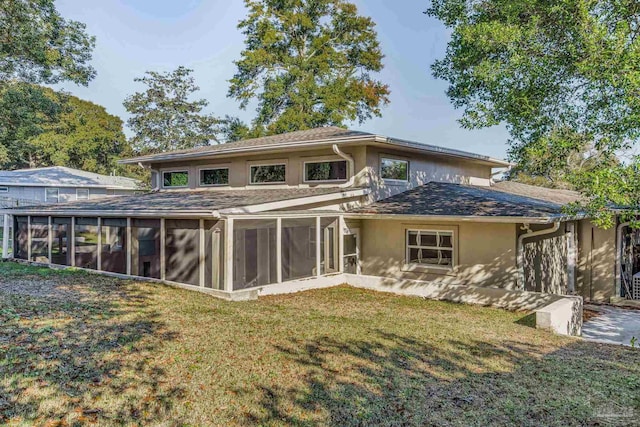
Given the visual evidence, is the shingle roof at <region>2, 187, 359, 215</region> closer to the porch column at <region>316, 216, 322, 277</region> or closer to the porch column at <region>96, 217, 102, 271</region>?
the porch column at <region>96, 217, 102, 271</region>

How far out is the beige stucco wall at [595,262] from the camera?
39.8 ft

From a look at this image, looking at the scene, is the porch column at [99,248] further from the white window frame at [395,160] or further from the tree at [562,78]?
the tree at [562,78]

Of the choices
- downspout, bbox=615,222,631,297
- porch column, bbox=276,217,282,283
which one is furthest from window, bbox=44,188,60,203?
downspout, bbox=615,222,631,297

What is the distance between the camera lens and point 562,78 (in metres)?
Answer: 8.85

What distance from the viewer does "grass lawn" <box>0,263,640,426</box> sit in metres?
3.97

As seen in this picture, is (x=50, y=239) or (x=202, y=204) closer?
(x=202, y=204)

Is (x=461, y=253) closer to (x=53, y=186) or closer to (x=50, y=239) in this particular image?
(x=50, y=239)

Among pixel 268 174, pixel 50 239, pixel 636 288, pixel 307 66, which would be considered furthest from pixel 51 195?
pixel 636 288

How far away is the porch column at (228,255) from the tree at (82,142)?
1293 inches

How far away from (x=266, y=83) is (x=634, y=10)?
2079 cm

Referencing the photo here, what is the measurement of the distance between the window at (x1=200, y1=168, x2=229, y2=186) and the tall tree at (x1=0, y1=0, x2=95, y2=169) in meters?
8.22

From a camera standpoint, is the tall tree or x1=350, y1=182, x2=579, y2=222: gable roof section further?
the tall tree

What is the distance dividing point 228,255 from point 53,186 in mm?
23659

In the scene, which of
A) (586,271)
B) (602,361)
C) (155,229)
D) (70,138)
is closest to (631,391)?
(602,361)
